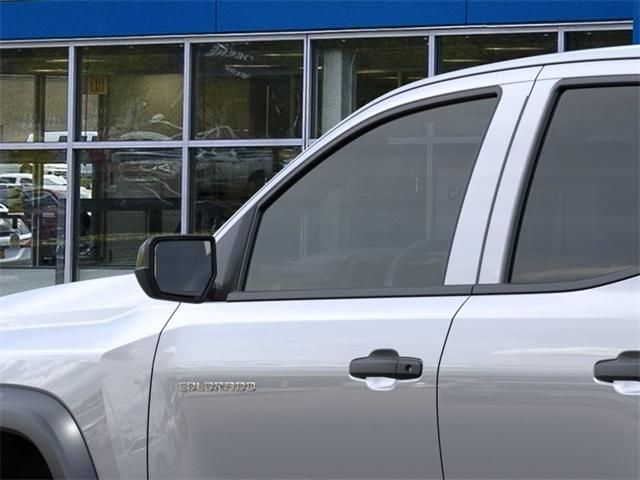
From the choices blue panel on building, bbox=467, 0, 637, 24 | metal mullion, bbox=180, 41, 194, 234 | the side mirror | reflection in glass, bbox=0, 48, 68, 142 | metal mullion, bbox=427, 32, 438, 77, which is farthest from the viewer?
→ reflection in glass, bbox=0, 48, 68, 142

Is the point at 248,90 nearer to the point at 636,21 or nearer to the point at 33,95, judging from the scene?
the point at 33,95

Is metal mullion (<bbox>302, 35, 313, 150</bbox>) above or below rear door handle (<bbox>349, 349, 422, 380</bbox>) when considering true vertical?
above

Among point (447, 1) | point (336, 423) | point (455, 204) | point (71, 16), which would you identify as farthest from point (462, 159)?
point (71, 16)

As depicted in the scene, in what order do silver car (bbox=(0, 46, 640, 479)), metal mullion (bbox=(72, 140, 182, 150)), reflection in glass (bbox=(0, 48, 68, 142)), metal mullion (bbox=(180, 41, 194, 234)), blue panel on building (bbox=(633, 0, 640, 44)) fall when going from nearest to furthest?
silver car (bbox=(0, 46, 640, 479)) → blue panel on building (bbox=(633, 0, 640, 44)) → metal mullion (bbox=(180, 41, 194, 234)) → metal mullion (bbox=(72, 140, 182, 150)) → reflection in glass (bbox=(0, 48, 68, 142))

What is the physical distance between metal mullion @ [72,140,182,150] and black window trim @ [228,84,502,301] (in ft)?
28.3

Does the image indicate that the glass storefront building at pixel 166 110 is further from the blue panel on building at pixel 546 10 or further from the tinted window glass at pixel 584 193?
the tinted window glass at pixel 584 193

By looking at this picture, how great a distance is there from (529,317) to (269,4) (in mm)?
8818

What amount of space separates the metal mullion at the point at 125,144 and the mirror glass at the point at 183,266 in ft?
28.1

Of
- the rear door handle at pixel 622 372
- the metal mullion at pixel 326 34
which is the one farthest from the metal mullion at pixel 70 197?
the rear door handle at pixel 622 372

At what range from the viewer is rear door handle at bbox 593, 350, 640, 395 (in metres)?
2.39

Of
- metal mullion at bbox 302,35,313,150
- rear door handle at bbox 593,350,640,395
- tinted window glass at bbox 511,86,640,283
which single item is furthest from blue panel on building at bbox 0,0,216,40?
rear door handle at bbox 593,350,640,395

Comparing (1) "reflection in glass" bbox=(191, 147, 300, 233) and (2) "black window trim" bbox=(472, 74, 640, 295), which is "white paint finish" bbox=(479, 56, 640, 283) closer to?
(2) "black window trim" bbox=(472, 74, 640, 295)

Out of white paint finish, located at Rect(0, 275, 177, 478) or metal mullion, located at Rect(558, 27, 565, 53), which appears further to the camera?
metal mullion, located at Rect(558, 27, 565, 53)

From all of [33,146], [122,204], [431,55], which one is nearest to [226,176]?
[122,204]
